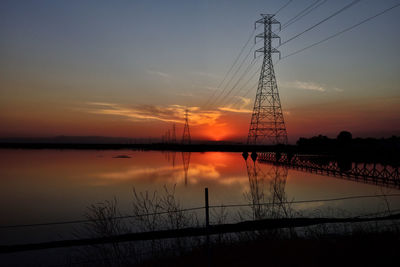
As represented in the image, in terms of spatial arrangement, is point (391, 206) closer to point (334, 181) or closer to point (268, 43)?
point (334, 181)

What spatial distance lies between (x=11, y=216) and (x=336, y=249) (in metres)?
22.1

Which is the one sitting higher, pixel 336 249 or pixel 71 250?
pixel 336 249

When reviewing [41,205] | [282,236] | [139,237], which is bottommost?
[41,205]

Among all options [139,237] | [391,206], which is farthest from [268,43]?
[139,237]

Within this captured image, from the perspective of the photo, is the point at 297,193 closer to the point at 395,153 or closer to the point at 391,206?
the point at 391,206

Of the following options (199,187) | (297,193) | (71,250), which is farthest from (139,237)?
(199,187)

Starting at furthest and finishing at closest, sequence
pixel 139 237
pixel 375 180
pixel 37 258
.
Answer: pixel 375 180 < pixel 37 258 < pixel 139 237

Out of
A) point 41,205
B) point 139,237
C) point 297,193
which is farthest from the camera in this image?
point 297,193

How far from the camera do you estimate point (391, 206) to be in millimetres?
21469

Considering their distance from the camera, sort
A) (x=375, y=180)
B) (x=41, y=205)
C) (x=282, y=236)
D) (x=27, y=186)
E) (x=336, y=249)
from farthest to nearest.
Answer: (x=27, y=186)
(x=375, y=180)
(x=41, y=205)
(x=282, y=236)
(x=336, y=249)

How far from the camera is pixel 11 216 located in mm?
21203

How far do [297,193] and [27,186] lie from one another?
31.2 metres

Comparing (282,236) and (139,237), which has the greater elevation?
(139,237)

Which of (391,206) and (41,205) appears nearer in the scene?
(391,206)
